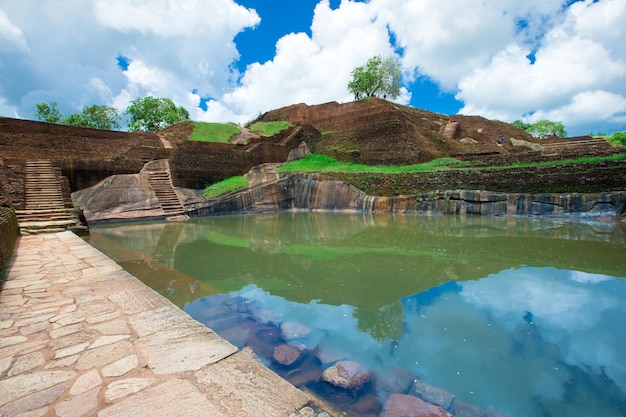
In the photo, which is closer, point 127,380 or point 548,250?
point 127,380

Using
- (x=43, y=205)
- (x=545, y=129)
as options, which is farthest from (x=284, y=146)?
(x=545, y=129)

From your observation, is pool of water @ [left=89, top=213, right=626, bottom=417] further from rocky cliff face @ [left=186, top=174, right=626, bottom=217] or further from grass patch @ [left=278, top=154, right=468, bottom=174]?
grass patch @ [left=278, top=154, right=468, bottom=174]

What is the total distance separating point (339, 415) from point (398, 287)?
2534mm

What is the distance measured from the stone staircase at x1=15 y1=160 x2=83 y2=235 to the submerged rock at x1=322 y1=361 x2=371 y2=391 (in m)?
8.13

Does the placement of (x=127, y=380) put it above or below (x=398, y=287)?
above

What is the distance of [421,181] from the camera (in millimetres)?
14008

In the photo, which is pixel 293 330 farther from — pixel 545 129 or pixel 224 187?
pixel 545 129

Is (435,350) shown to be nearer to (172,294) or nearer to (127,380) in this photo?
(127,380)

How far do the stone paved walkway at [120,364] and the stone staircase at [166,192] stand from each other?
11859 millimetres

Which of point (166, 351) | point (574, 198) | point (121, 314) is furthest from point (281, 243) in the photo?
point (574, 198)

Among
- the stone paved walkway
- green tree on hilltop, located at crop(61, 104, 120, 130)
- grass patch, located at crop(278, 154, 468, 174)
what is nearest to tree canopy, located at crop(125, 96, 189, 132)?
green tree on hilltop, located at crop(61, 104, 120, 130)

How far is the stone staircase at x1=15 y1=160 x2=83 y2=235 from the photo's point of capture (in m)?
8.00

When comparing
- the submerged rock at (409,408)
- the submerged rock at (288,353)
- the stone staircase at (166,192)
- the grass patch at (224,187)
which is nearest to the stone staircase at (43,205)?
the stone staircase at (166,192)

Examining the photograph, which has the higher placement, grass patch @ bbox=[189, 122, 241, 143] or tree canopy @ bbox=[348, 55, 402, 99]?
tree canopy @ bbox=[348, 55, 402, 99]
